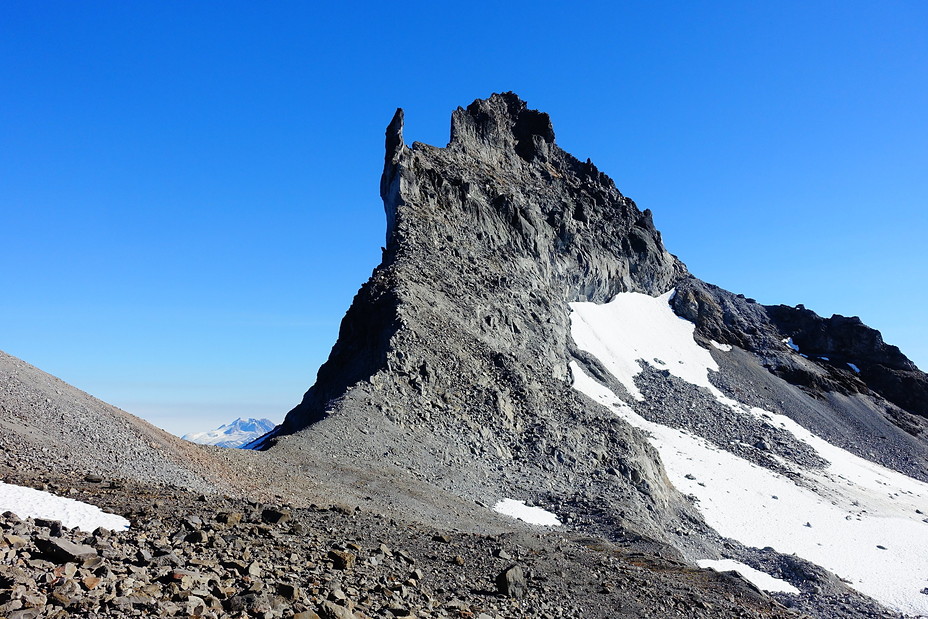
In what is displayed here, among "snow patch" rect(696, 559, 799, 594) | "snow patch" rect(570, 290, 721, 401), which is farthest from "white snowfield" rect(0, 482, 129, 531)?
"snow patch" rect(570, 290, 721, 401)

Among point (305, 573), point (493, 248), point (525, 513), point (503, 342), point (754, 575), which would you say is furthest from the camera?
point (493, 248)

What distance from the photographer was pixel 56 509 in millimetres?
12680

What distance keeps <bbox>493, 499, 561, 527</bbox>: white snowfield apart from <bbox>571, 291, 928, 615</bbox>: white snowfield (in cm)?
1731

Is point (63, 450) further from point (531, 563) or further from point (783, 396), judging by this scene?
point (783, 396)

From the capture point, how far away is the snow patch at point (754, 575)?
110 feet

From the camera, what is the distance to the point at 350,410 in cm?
3681

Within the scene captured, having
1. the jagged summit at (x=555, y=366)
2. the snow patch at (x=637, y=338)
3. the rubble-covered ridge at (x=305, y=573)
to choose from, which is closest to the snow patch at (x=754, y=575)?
the jagged summit at (x=555, y=366)

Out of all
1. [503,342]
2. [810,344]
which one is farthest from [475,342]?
[810,344]

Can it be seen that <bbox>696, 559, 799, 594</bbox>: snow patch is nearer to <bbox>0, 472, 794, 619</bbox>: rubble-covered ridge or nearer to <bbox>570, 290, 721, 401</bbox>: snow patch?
<bbox>0, 472, 794, 619</bbox>: rubble-covered ridge

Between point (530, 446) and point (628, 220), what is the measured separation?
207 ft

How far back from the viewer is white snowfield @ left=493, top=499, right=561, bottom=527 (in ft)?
105

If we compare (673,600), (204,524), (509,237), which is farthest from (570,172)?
(204,524)

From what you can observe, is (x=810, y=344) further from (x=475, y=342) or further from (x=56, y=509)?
(x=56, y=509)

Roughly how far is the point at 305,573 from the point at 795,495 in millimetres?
52629
